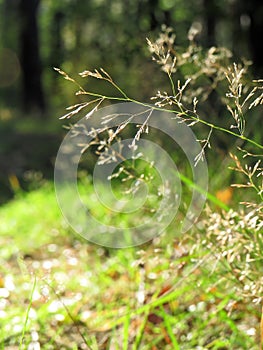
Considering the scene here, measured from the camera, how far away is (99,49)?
9102mm

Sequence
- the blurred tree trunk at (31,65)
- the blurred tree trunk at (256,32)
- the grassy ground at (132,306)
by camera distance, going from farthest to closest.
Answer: the blurred tree trunk at (31,65), the blurred tree trunk at (256,32), the grassy ground at (132,306)

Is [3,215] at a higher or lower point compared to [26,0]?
higher

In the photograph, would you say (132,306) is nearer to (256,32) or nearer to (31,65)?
(256,32)

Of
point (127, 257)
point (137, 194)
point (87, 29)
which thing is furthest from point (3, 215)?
point (87, 29)

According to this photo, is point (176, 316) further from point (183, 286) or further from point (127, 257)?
point (127, 257)

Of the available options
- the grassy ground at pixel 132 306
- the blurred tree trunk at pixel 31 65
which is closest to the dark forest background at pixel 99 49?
the blurred tree trunk at pixel 31 65

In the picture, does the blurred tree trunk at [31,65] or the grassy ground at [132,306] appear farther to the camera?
the blurred tree trunk at [31,65]

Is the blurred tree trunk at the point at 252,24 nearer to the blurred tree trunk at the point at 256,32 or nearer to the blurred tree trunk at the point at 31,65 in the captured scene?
the blurred tree trunk at the point at 256,32

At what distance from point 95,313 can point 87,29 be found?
42.3 ft

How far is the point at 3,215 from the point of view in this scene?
438 cm

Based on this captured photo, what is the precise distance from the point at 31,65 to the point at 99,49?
516cm

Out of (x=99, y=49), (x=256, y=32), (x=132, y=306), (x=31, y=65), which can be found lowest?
(x=31, y=65)

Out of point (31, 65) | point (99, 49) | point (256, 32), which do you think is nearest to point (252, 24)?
point (256, 32)

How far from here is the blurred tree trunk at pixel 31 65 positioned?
1357 cm
